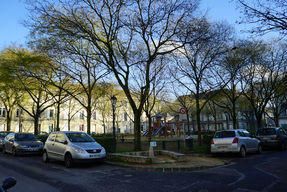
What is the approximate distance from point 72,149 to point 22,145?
615cm

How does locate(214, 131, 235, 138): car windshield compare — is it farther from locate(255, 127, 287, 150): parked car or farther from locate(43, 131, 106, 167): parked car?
locate(43, 131, 106, 167): parked car

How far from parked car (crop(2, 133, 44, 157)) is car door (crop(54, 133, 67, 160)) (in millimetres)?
4297

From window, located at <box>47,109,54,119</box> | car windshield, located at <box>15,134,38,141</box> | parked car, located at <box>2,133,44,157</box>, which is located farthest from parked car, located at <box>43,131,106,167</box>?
window, located at <box>47,109,54,119</box>

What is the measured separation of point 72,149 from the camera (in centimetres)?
923

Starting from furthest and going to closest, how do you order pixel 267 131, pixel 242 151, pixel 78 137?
pixel 267 131 < pixel 242 151 < pixel 78 137

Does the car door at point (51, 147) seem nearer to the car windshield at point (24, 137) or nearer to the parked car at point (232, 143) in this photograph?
the car windshield at point (24, 137)

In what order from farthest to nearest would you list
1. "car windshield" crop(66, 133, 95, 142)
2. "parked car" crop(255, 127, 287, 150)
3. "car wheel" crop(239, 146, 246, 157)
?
"parked car" crop(255, 127, 287, 150) < "car wheel" crop(239, 146, 246, 157) < "car windshield" crop(66, 133, 95, 142)

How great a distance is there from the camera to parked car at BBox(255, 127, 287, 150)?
49.9ft

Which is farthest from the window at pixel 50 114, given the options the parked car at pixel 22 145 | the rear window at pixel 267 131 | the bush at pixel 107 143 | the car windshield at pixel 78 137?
the rear window at pixel 267 131

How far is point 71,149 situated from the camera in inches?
365

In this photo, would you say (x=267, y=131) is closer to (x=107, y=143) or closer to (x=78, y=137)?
(x=107, y=143)

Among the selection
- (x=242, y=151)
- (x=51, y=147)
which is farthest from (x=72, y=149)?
(x=242, y=151)

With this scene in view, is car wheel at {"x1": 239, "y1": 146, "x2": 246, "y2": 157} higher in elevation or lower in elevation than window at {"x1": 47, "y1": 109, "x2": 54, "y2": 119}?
lower

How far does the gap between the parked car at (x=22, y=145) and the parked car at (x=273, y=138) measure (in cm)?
1572
